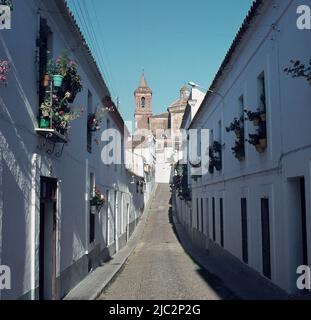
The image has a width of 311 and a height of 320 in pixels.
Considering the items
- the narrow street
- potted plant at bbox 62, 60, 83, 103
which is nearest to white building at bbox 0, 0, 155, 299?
potted plant at bbox 62, 60, 83, 103

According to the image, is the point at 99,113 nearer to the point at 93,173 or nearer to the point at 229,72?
the point at 93,173

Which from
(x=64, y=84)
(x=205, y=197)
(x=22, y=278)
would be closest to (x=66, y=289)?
(x=22, y=278)

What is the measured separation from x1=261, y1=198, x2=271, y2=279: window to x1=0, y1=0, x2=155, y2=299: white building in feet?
13.9

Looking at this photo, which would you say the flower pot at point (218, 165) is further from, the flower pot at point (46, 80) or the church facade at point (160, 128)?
the church facade at point (160, 128)

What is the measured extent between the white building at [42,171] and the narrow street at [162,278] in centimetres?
123

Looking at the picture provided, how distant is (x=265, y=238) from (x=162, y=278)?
13.7 feet

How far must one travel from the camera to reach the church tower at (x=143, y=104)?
84.9 m

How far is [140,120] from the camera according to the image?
85.7 m

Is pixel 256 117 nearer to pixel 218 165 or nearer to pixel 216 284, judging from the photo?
pixel 216 284

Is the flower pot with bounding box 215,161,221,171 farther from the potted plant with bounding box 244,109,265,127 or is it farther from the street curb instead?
the potted plant with bounding box 244,109,265,127

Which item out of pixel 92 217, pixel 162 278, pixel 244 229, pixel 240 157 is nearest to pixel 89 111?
pixel 92 217

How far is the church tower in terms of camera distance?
84938mm

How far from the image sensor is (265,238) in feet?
35.0

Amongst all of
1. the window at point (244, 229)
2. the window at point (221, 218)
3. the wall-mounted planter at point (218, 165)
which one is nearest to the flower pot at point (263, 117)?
the window at point (244, 229)
